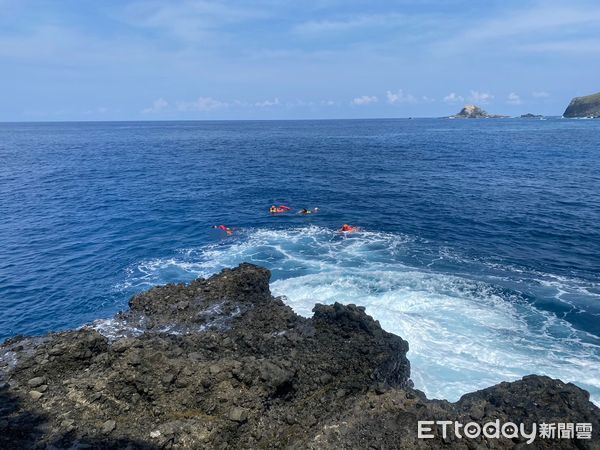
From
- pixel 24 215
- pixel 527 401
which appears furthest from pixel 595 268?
pixel 24 215

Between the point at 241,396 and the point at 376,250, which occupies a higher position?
the point at 241,396

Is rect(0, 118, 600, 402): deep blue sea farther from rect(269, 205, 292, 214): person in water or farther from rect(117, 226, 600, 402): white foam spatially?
rect(269, 205, 292, 214): person in water

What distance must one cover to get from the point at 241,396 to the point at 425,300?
19557mm

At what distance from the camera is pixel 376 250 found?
4347 centimetres

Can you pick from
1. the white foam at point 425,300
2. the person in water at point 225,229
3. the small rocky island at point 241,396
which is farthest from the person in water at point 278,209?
the small rocky island at point 241,396

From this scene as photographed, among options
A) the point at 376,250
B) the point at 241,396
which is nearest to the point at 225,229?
the point at 376,250

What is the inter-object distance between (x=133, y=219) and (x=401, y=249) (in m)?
36.1

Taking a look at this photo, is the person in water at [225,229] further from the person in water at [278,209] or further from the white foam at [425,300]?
the person in water at [278,209]

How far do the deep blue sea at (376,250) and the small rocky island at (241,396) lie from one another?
202 inches

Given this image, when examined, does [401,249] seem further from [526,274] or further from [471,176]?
[471,176]

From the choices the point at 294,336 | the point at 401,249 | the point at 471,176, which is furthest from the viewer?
the point at 471,176

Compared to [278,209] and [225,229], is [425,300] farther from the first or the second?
[278,209]

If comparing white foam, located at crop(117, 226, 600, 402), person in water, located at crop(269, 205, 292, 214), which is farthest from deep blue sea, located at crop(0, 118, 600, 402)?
person in water, located at crop(269, 205, 292, 214)

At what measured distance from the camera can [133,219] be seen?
188ft
